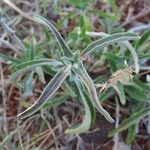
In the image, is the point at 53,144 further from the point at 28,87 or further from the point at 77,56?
the point at 77,56

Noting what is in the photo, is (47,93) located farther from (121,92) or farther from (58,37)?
(121,92)

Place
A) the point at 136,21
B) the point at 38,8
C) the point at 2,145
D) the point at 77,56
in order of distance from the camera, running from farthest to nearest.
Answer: the point at 136,21
the point at 38,8
the point at 2,145
the point at 77,56

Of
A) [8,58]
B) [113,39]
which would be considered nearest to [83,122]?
[113,39]

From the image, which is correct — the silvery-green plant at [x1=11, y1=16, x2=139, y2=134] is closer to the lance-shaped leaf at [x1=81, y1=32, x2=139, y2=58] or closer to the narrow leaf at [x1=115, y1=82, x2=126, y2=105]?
the lance-shaped leaf at [x1=81, y1=32, x2=139, y2=58]

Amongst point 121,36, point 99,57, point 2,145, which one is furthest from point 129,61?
point 2,145

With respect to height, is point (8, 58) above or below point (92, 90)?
above

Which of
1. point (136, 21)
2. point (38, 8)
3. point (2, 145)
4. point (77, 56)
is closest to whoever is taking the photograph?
point (77, 56)
